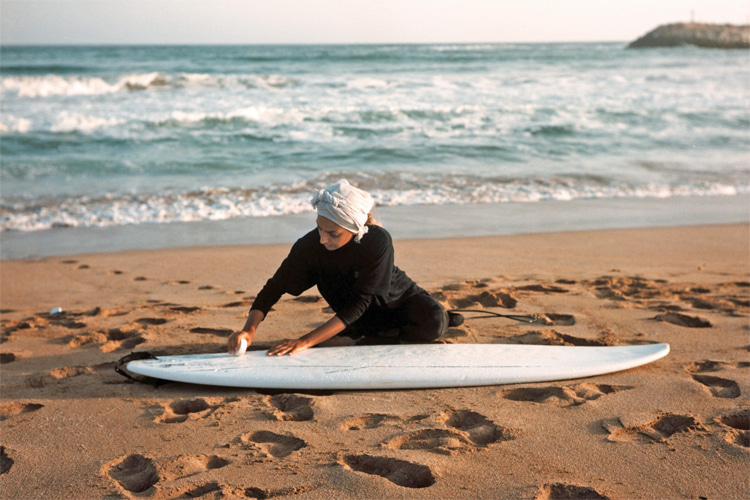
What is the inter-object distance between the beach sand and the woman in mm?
347

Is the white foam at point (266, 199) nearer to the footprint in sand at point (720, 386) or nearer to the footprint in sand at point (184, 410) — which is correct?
the footprint in sand at point (184, 410)

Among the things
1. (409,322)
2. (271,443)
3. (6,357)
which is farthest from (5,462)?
(409,322)

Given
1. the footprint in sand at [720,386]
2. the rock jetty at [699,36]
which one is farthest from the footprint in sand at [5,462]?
the rock jetty at [699,36]

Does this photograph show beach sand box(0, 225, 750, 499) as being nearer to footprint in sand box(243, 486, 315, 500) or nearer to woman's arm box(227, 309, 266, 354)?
footprint in sand box(243, 486, 315, 500)

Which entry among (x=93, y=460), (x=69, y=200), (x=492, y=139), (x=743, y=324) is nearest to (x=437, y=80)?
(x=492, y=139)

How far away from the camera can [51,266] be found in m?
5.71

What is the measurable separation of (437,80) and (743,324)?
19.4 metres

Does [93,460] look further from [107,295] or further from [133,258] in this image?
[133,258]

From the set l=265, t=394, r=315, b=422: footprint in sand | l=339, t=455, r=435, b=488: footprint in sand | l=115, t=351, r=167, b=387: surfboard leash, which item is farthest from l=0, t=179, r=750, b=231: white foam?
l=339, t=455, r=435, b=488: footprint in sand

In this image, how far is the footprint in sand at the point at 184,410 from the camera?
9.64ft

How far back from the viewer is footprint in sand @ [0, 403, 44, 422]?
300 cm

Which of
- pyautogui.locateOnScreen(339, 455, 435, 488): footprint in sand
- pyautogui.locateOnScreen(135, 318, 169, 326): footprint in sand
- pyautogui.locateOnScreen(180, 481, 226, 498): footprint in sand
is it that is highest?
pyautogui.locateOnScreen(135, 318, 169, 326): footprint in sand

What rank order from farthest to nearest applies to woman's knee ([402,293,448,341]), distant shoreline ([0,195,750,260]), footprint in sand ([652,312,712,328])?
1. distant shoreline ([0,195,750,260])
2. footprint in sand ([652,312,712,328])
3. woman's knee ([402,293,448,341])

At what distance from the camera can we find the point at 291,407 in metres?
3.04
